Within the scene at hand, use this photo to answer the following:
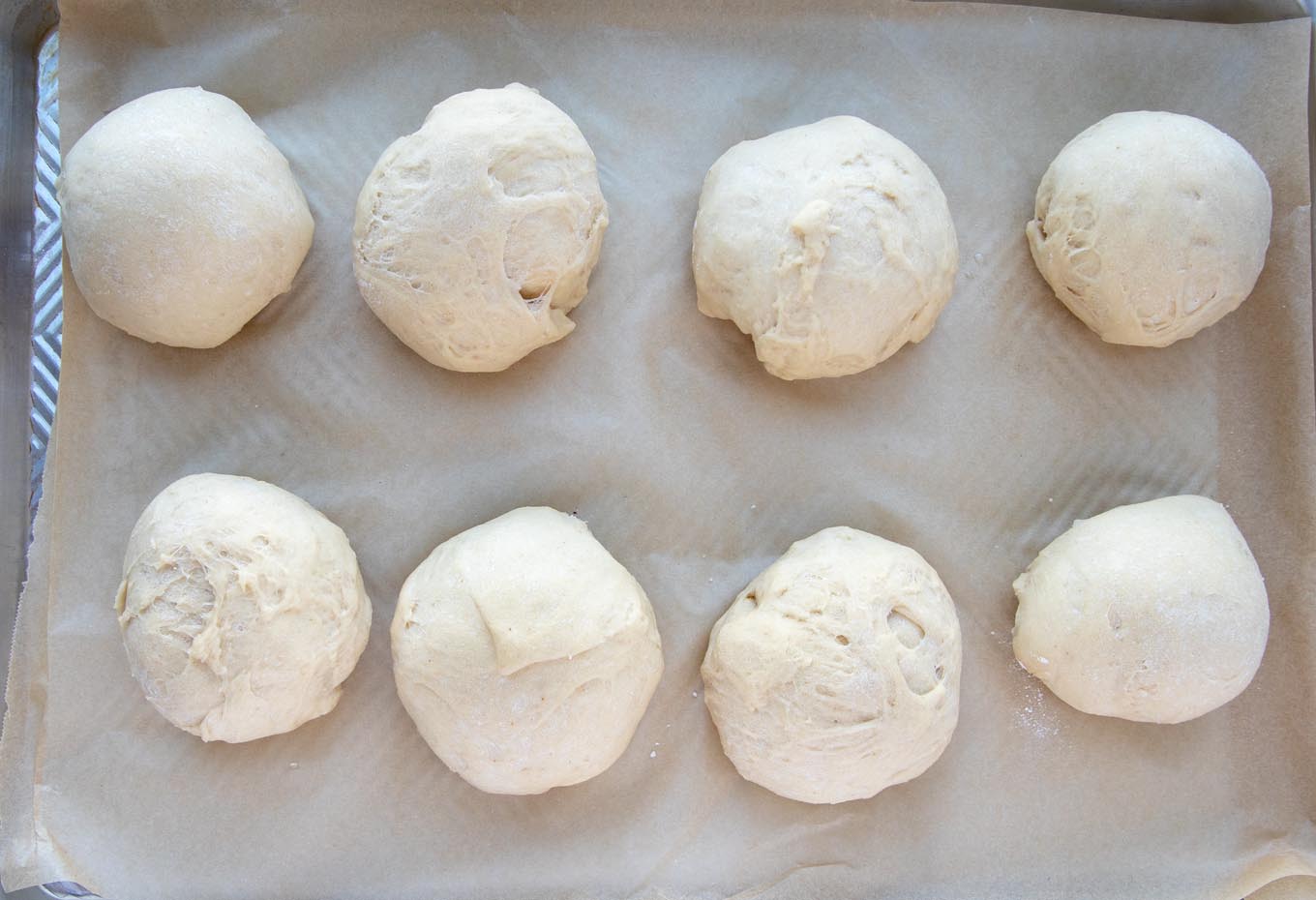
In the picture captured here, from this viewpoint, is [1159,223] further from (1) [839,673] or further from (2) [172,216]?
(2) [172,216]

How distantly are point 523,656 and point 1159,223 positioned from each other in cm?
153

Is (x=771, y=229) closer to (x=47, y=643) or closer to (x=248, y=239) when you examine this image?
(x=248, y=239)

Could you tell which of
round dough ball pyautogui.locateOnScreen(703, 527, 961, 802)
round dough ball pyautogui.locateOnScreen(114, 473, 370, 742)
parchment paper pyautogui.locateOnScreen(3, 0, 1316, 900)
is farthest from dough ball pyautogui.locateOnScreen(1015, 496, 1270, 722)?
round dough ball pyautogui.locateOnScreen(114, 473, 370, 742)

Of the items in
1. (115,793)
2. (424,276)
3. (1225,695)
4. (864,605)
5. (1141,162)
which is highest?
(1141,162)

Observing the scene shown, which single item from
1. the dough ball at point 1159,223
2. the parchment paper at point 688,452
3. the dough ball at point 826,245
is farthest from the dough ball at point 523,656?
the dough ball at point 1159,223

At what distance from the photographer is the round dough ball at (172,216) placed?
73.9 inches

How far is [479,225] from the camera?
6.08 ft

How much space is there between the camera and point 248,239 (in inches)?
75.3

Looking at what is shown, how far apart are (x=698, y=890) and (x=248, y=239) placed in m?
1.60

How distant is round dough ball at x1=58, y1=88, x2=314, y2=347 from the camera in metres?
1.88

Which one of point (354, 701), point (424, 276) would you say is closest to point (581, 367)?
point (424, 276)

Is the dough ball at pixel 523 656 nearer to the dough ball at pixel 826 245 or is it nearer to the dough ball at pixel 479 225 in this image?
the dough ball at pixel 479 225

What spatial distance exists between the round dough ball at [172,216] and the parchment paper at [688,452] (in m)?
0.12

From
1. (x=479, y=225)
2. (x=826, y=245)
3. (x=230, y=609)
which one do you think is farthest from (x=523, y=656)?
(x=826, y=245)
